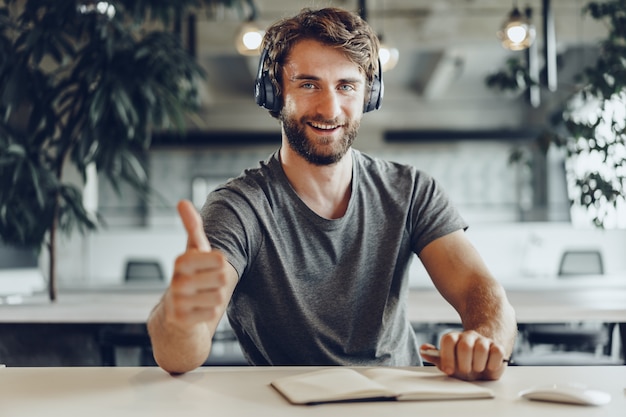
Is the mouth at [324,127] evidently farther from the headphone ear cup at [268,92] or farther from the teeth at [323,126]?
the headphone ear cup at [268,92]

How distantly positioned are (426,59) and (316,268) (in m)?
7.33

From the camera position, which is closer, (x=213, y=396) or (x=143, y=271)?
(x=213, y=396)

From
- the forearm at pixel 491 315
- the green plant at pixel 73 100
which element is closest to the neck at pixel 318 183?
the forearm at pixel 491 315

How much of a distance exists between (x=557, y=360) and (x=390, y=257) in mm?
1423

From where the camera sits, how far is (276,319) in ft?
4.92

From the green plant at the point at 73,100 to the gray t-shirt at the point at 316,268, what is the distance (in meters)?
1.65

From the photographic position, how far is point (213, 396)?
1050mm

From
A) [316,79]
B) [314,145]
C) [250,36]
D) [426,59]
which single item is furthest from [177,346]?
[426,59]

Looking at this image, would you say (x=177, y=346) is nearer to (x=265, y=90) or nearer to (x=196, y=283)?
(x=196, y=283)

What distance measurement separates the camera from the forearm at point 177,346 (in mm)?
1182

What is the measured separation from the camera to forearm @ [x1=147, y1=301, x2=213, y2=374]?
1182 millimetres

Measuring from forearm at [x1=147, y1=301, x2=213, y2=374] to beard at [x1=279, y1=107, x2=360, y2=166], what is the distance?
50 centimetres

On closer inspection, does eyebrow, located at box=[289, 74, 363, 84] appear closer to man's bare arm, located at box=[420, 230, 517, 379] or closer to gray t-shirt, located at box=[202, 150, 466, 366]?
gray t-shirt, located at box=[202, 150, 466, 366]

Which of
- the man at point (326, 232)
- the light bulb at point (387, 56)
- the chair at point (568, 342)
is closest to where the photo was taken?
the man at point (326, 232)
